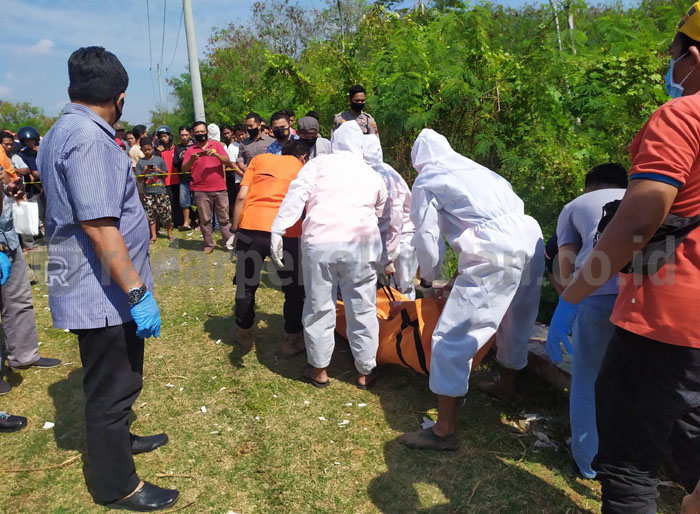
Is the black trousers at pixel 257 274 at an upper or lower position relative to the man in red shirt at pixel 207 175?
lower

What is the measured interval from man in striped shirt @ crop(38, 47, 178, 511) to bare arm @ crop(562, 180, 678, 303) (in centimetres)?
193

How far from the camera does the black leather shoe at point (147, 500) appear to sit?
247cm

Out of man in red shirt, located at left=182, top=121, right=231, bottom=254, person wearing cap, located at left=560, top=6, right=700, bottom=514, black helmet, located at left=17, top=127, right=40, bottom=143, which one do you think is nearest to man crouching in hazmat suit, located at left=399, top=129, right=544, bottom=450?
person wearing cap, located at left=560, top=6, right=700, bottom=514

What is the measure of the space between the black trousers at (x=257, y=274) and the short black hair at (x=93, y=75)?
1.93m

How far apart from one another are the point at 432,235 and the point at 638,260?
1446mm

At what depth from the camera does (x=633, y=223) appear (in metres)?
1.53

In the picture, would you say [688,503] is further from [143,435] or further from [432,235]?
[143,435]

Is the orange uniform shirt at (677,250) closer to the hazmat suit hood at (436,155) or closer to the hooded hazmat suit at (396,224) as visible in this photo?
the hazmat suit hood at (436,155)

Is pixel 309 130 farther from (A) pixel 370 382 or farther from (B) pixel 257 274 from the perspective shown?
(A) pixel 370 382

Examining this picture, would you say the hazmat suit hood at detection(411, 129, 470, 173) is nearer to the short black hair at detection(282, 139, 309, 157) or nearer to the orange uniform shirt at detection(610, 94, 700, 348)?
the short black hair at detection(282, 139, 309, 157)

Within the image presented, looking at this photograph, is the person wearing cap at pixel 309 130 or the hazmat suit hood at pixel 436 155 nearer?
the hazmat suit hood at pixel 436 155

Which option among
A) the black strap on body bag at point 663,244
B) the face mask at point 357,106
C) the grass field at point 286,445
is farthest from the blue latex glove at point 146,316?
the face mask at point 357,106

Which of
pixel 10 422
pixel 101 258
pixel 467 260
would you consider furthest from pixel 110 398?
pixel 467 260

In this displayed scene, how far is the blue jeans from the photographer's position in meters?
2.45
